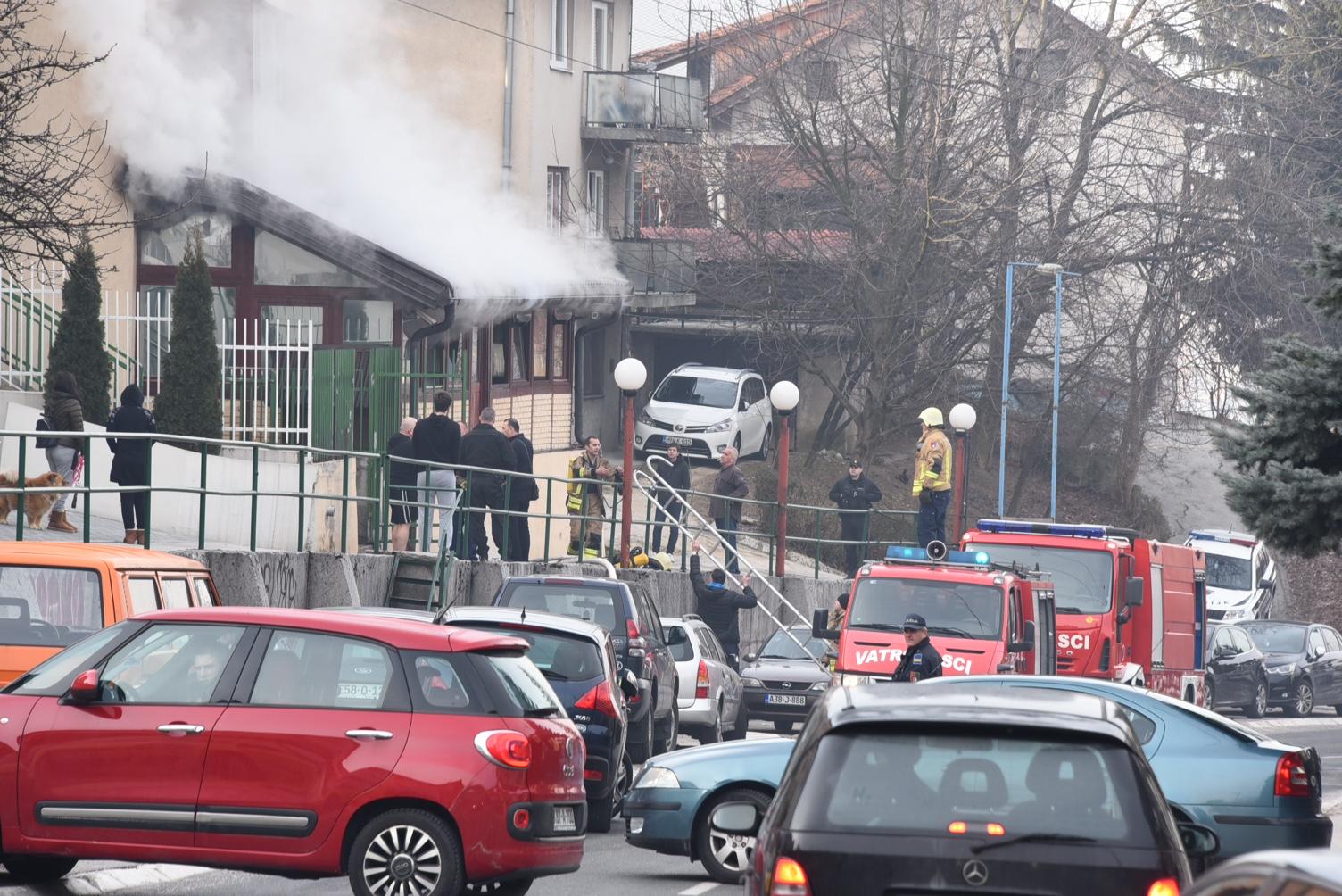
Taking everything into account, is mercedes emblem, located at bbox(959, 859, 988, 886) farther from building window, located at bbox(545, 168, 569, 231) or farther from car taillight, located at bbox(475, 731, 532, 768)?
building window, located at bbox(545, 168, 569, 231)

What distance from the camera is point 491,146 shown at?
3806 centimetres

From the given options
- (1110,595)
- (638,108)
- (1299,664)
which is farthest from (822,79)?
(1110,595)

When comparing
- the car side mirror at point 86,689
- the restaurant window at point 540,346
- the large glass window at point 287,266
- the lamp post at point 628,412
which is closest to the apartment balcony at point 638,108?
the restaurant window at point 540,346

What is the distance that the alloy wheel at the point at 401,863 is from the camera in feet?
28.8

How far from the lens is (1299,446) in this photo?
12.9 metres

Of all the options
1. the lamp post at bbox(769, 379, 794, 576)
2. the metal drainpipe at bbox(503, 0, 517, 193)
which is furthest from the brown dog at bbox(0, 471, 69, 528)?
the metal drainpipe at bbox(503, 0, 517, 193)

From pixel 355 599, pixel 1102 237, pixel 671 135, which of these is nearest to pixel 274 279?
pixel 355 599

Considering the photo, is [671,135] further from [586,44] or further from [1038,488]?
[1038,488]

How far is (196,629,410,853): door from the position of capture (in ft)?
28.8

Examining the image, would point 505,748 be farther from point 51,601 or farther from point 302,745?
point 51,601

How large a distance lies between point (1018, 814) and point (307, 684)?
4.30 meters

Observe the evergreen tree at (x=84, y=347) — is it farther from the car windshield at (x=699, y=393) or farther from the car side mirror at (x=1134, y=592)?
the car windshield at (x=699, y=393)

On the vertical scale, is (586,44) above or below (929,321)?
above

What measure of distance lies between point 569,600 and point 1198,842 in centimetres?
993
